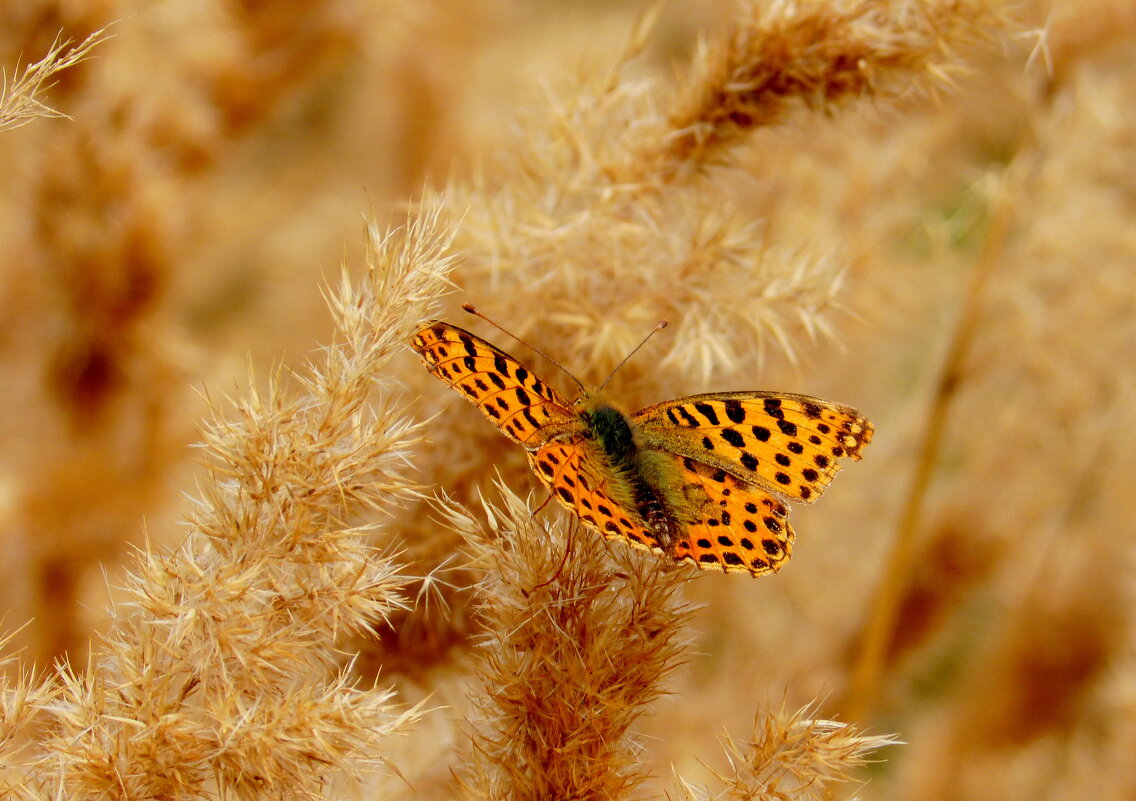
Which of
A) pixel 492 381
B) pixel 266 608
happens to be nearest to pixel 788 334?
pixel 492 381

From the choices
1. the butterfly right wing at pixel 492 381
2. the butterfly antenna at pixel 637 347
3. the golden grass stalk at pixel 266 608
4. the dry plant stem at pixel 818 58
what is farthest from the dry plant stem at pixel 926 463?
the golden grass stalk at pixel 266 608

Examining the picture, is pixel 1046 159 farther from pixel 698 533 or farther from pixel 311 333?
pixel 311 333

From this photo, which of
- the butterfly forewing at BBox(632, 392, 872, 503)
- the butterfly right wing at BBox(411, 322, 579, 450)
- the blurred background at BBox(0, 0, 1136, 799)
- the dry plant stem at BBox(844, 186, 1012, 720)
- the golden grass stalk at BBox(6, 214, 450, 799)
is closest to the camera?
the golden grass stalk at BBox(6, 214, 450, 799)

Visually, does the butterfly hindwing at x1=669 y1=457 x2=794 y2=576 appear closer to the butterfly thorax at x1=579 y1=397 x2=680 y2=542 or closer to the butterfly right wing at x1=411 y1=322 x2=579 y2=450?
the butterfly thorax at x1=579 y1=397 x2=680 y2=542

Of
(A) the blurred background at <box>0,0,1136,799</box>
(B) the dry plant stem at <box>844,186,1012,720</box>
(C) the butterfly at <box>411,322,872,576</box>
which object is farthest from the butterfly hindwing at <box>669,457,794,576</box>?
(B) the dry plant stem at <box>844,186,1012,720</box>

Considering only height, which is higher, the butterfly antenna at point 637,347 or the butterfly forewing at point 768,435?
the butterfly antenna at point 637,347

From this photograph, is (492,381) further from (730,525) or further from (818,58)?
(818,58)

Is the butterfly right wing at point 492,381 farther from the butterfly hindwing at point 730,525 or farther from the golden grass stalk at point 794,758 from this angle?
the golden grass stalk at point 794,758
